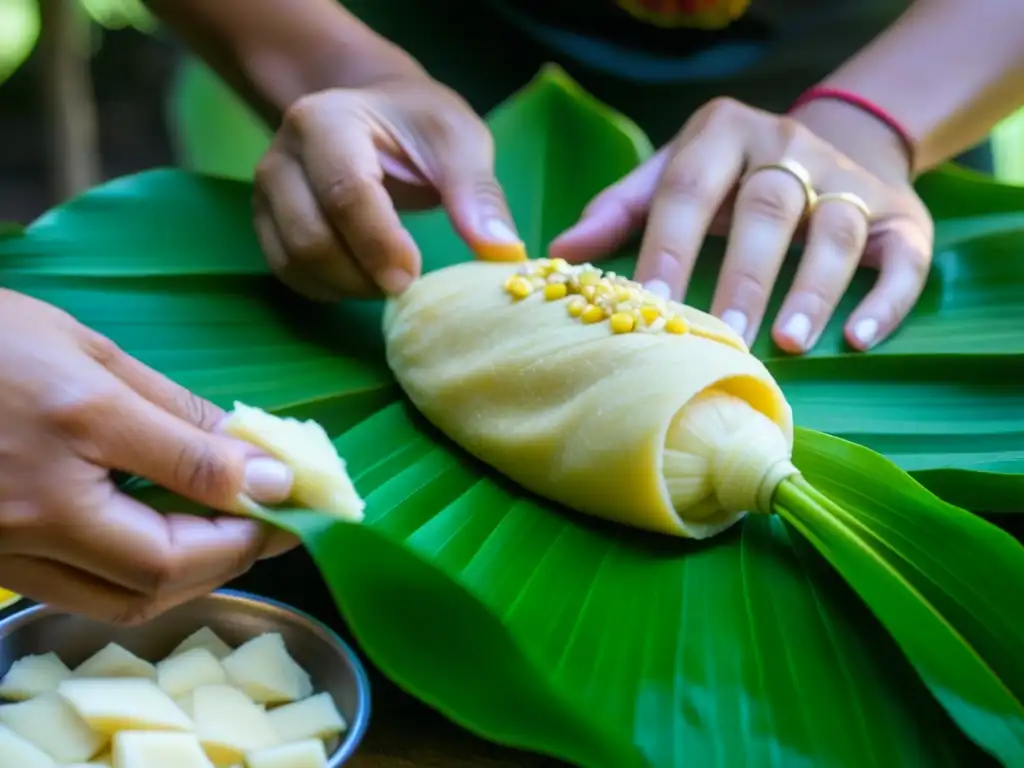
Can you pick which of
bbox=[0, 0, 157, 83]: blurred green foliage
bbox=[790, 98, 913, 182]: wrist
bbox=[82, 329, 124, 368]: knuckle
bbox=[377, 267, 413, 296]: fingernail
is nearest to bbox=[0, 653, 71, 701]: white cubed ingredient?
bbox=[82, 329, 124, 368]: knuckle

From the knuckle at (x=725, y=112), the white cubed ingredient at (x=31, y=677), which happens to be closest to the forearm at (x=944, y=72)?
the knuckle at (x=725, y=112)

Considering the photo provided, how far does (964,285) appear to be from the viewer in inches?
43.9

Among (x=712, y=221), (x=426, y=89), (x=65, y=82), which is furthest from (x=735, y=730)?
(x=65, y=82)

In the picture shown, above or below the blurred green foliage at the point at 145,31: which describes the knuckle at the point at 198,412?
below

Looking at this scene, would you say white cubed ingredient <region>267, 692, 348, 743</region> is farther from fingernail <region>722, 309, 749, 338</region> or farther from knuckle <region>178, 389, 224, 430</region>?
fingernail <region>722, 309, 749, 338</region>

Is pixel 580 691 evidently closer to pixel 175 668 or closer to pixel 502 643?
pixel 502 643

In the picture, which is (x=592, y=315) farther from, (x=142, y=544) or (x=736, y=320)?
(x=142, y=544)

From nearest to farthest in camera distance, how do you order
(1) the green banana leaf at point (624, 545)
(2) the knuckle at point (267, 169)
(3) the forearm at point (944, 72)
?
(1) the green banana leaf at point (624, 545), (2) the knuckle at point (267, 169), (3) the forearm at point (944, 72)

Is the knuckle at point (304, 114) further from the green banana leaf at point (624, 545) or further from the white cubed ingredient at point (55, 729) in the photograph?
the white cubed ingredient at point (55, 729)

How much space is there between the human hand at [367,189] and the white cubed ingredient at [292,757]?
0.53 metres

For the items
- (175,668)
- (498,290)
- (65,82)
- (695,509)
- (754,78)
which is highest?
(754,78)

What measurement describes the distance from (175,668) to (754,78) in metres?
1.32

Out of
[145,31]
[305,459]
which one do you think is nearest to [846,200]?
[305,459]

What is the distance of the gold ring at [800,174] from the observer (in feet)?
3.75
